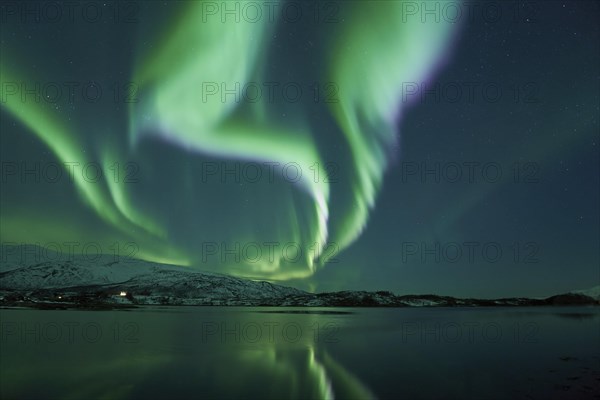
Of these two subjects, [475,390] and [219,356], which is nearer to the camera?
[475,390]

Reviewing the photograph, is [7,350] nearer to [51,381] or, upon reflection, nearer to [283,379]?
[51,381]

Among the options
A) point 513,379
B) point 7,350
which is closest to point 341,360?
point 513,379

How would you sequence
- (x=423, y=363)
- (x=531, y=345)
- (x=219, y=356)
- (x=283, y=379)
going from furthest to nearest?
(x=531, y=345) < (x=219, y=356) < (x=423, y=363) < (x=283, y=379)

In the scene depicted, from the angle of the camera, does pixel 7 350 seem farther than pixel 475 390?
Yes

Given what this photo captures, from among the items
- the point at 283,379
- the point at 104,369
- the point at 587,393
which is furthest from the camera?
the point at 104,369

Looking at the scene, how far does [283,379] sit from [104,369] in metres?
13.7

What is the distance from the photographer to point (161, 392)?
2977 centimetres

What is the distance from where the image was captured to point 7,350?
158ft

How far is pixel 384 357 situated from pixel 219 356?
16.1m

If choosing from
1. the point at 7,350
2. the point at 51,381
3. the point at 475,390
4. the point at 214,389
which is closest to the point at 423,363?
the point at 475,390

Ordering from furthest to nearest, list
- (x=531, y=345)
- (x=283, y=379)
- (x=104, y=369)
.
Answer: (x=531, y=345)
(x=104, y=369)
(x=283, y=379)

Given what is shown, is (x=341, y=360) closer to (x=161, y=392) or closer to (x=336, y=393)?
(x=336, y=393)

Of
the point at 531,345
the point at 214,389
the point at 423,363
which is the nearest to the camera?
the point at 214,389

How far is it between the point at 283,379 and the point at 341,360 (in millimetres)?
12856
